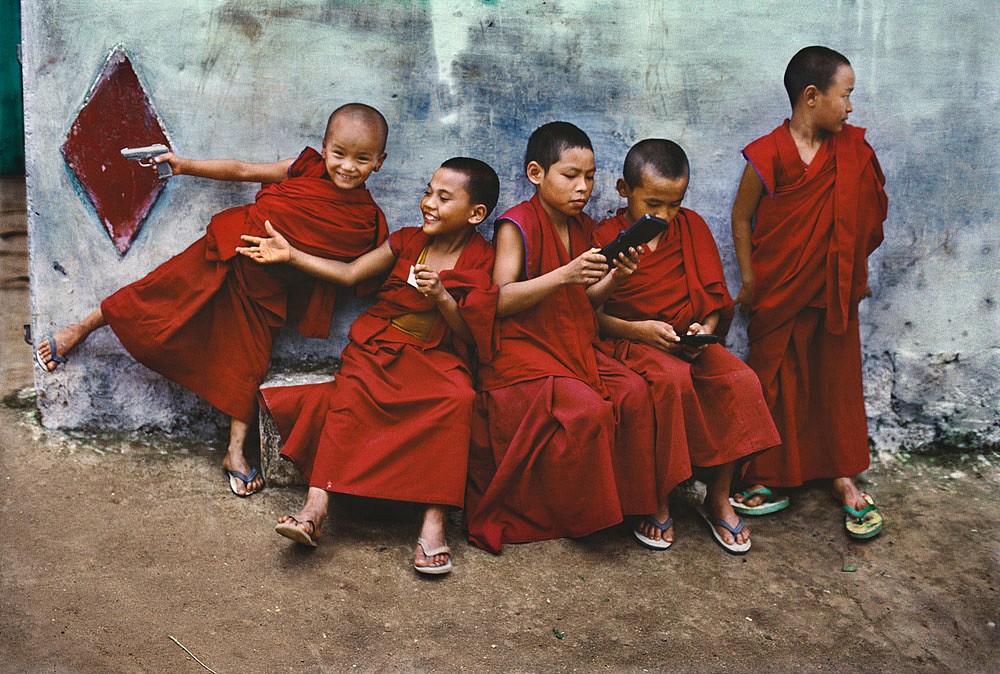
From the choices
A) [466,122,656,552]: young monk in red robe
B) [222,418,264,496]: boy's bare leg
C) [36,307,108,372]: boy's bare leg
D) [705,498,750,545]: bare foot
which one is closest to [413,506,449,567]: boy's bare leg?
[466,122,656,552]: young monk in red robe

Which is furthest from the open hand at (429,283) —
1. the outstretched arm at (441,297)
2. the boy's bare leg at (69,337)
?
the boy's bare leg at (69,337)

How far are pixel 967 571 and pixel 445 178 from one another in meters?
2.27

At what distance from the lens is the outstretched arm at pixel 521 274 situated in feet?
11.1

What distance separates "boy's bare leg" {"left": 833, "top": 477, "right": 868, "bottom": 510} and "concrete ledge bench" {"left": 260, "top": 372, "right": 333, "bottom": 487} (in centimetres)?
199

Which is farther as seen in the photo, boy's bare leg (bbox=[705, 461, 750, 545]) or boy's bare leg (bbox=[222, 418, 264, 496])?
boy's bare leg (bbox=[222, 418, 264, 496])

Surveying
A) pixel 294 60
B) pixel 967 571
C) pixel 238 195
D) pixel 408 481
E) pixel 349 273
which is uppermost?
pixel 294 60

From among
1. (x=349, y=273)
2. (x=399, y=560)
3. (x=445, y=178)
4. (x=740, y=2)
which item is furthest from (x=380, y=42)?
(x=399, y=560)

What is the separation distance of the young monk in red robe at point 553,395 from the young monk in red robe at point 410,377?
0.12 metres

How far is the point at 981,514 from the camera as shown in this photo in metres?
3.80

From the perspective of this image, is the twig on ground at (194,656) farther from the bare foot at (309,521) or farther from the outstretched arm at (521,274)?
the outstretched arm at (521,274)

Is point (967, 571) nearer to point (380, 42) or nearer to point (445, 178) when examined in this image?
point (445, 178)

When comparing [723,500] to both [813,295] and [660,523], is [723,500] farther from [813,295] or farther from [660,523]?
[813,295]

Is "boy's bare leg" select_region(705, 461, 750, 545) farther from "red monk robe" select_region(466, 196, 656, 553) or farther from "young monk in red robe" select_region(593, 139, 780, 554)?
"red monk robe" select_region(466, 196, 656, 553)

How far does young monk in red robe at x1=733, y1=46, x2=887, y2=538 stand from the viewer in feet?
12.1
